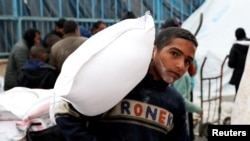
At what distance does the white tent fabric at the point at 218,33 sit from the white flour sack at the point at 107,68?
7041mm

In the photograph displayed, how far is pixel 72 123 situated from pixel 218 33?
807 centimetres

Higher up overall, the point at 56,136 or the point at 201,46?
the point at 56,136

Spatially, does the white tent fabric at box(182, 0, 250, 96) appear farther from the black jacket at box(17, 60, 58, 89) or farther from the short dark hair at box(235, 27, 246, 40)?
the black jacket at box(17, 60, 58, 89)

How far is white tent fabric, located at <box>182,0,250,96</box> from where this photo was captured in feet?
28.9

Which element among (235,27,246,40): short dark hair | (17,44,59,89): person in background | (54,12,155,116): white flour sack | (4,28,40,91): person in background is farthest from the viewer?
(235,27,246,40): short dark hair

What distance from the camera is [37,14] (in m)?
8.27

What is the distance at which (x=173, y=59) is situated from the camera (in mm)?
1737

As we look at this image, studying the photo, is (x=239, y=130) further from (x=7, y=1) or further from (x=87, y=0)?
(x=87, y=0)

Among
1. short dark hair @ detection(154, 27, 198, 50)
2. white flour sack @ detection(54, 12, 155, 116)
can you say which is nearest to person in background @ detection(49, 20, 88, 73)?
short dark hair @ detection(154, 27, 198, 50)

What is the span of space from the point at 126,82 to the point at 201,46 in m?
7.92

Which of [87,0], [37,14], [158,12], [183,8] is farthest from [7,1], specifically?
[183,8]

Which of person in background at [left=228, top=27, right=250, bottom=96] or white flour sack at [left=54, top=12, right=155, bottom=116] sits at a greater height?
white flour sack at [left=54, top=12, right=155, bottom=116]

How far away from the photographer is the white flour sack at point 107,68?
62.1 inches

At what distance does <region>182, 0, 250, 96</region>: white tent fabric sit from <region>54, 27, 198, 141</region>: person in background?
6871mm
